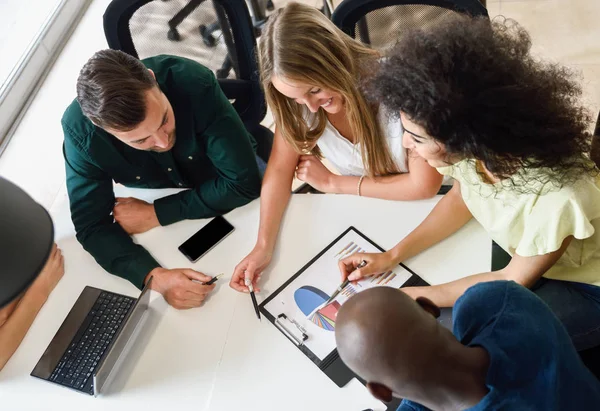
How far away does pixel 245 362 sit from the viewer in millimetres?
1337

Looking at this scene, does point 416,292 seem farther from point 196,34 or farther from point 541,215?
point 196,34

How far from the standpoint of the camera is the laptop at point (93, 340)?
134 centimetres

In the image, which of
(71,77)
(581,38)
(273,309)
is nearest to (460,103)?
(273,309)

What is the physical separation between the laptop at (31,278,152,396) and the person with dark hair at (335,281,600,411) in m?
0.64

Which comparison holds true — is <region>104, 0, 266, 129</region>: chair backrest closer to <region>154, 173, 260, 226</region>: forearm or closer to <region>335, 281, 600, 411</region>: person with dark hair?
<region>154, 173, 260, 226</region>: forearm

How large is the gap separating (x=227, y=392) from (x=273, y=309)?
22 cm

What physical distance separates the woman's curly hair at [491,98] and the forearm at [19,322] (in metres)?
1.04

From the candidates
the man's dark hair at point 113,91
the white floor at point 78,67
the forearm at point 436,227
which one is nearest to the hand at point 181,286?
the man's dark hair at point 113,91

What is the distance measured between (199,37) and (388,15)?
0.58m

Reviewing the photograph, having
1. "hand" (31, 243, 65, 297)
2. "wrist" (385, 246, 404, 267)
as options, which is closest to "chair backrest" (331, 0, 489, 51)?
"wrist" (385, 246, 404, 267)

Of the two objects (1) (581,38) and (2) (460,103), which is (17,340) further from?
Answer: (1) (581,38)

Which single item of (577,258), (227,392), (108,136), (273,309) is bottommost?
(227,392)

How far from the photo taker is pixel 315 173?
167 centimetres

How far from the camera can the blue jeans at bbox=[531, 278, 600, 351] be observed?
1.35 metres
